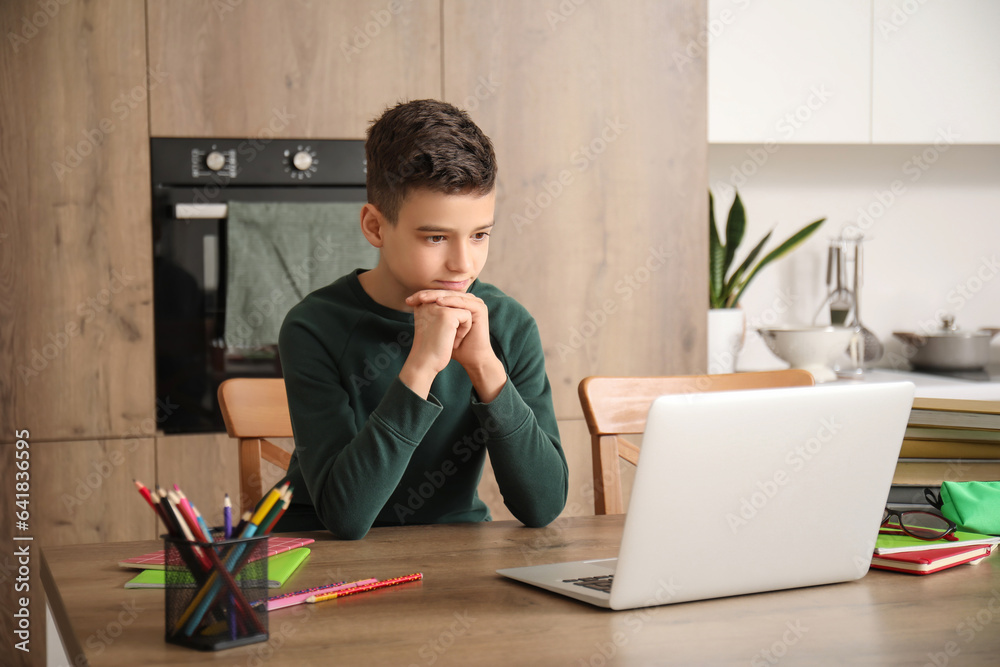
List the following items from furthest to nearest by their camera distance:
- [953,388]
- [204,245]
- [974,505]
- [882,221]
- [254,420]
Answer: [882,221], [953,388], [204,245], [254,420], [974,505]

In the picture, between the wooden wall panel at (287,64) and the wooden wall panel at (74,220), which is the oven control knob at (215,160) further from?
the wooden wall panel at (74,220)

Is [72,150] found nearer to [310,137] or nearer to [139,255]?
[139,255]

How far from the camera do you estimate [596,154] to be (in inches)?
97.1

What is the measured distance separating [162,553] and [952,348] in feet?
9.08

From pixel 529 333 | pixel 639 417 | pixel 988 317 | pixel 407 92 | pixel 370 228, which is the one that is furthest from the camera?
pixel 988 317

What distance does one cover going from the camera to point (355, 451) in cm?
110

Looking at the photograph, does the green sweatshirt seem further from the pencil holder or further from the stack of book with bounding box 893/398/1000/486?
the stack of book with bounding box 893/398/1000/486

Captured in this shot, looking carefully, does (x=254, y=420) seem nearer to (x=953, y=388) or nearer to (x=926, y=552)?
(x=926, y=552)

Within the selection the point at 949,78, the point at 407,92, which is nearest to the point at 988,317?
the point at 949,78

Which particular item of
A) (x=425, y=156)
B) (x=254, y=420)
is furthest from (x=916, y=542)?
(x=254, y=420)

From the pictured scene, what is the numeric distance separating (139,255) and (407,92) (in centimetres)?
79

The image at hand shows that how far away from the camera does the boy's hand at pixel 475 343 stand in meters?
1.12

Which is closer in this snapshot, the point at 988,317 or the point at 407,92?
the point at 407,92

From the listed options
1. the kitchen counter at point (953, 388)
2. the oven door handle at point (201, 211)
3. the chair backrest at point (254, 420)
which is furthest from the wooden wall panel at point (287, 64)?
the kitchen counter at point (953, 388)
